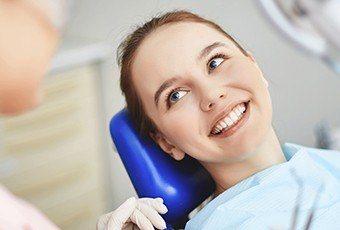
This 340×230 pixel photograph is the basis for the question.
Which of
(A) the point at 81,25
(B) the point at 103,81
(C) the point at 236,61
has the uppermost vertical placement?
(A) the point at 81,25

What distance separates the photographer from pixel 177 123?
1.03 metres

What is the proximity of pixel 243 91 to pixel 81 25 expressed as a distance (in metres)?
0.95

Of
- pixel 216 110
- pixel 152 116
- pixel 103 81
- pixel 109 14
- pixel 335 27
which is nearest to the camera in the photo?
pixel 335 27

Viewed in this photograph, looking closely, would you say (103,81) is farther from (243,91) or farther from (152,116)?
(243,91)

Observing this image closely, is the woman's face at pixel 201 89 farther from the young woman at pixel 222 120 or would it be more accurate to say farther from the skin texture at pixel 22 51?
the skin texture at pixel 22 51

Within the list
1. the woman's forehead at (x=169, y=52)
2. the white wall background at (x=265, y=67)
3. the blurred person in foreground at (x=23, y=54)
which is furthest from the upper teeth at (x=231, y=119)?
the blurred person in foreground at (x=23, y=54)

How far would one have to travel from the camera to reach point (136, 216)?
1031 millimetres

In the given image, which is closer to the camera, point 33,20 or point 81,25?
point 33,20

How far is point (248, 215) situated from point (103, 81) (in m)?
0.93

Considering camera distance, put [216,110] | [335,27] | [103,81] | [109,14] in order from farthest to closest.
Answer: [103,81] < [109,14] < [216,110] < [335,27]

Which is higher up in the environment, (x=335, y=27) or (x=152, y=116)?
(x=152, y=116)

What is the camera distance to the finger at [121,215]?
1.02m

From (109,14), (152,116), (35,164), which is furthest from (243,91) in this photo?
(35,164)

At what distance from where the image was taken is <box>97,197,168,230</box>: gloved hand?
102 cm
